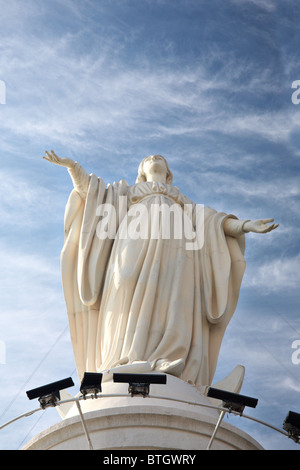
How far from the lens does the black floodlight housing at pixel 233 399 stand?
11172mm

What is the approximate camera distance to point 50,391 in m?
11.5

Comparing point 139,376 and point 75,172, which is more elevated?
point 75,172

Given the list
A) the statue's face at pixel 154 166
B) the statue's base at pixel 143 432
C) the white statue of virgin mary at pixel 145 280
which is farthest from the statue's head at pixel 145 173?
the statue's base at pixel 143 432

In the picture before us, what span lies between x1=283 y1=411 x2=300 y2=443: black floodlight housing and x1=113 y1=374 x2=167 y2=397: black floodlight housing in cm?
180

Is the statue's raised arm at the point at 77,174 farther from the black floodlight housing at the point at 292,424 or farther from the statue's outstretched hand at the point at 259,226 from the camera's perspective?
the black floodlight housing at the point at 292,424

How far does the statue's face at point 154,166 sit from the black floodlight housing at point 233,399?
28.7 feet

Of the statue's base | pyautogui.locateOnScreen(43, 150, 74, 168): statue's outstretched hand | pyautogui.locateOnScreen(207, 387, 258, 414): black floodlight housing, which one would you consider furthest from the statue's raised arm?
pyautogui.locateOnScreen(207, 387, 258, 414): black floodlight housing

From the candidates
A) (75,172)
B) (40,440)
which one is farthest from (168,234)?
(40,440)

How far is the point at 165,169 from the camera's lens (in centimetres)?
1944

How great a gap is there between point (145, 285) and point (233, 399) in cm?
478

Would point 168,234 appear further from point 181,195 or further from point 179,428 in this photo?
point 179,428

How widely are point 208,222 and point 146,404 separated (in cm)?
578
